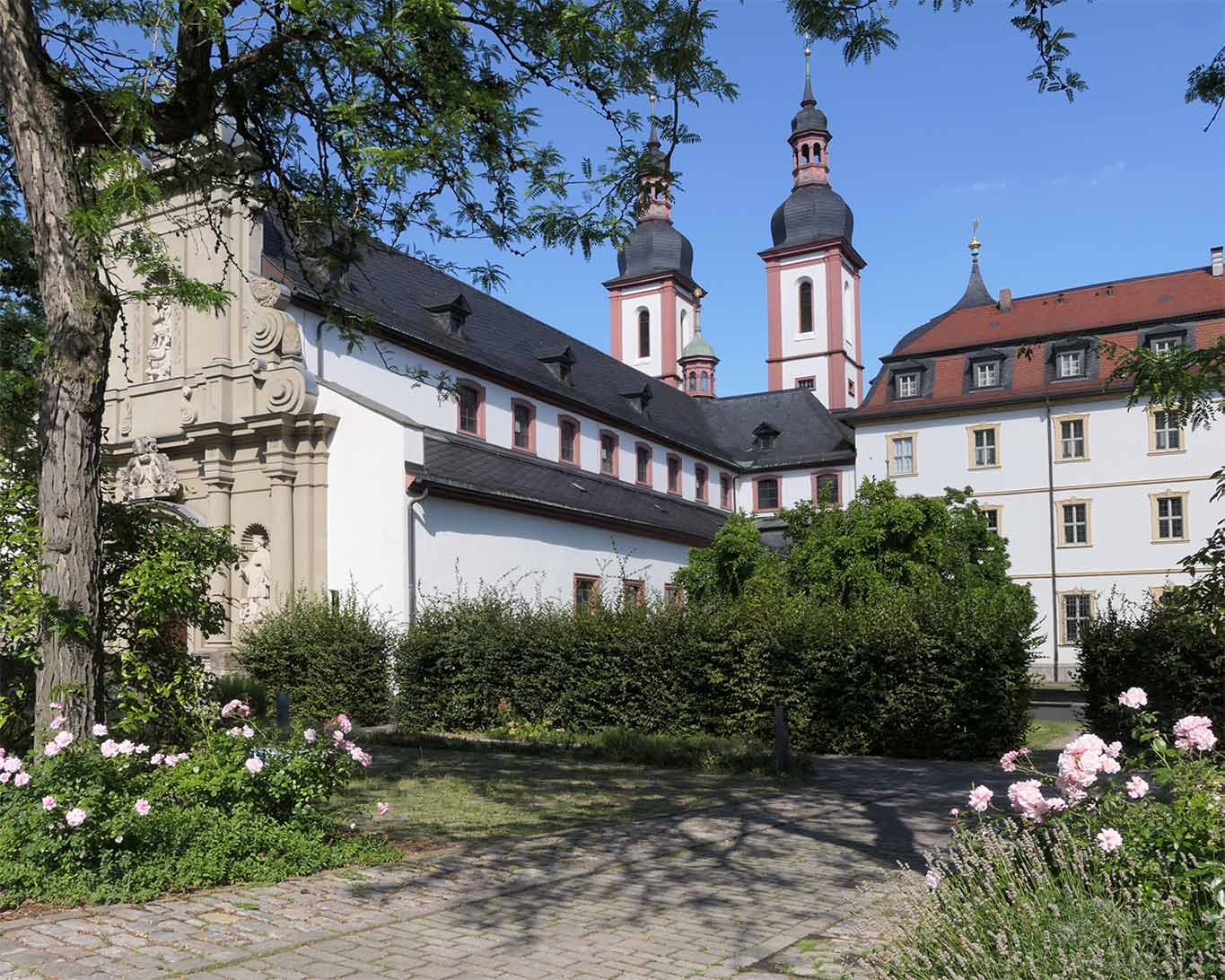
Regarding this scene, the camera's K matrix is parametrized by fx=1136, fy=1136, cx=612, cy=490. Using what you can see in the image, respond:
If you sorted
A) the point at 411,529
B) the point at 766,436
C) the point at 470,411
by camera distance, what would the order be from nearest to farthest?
the point at 411,529, the point at 470,411, the point at 766,436

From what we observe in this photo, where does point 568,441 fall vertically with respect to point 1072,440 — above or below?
below

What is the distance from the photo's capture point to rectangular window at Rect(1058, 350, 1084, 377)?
45.0 metres

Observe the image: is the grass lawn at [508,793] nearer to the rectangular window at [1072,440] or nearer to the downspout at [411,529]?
the downspout at [411,529]

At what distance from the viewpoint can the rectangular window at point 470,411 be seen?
3097cm

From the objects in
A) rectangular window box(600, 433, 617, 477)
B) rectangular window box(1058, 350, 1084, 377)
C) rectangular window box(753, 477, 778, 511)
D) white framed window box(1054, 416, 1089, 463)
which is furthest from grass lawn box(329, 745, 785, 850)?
rectangular window box(1058, 350, 1084, 377)

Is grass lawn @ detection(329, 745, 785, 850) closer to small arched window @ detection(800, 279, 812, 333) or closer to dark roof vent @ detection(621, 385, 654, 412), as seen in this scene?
dark roof vent @ detection(621, 385, 654, 412)

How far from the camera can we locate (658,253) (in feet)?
245

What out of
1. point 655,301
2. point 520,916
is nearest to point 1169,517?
point 655,301

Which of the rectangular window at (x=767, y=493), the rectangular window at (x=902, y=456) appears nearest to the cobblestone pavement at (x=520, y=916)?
the rectangular window at (x=902, y=456)

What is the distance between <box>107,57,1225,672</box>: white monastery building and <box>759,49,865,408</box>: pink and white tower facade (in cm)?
16

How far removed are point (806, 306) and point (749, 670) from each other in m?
53.1

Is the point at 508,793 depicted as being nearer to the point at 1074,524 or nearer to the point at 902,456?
the point at 1074,524

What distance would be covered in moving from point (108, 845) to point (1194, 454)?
4320 cm

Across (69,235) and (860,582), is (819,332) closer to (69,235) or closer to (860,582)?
(860,582)
